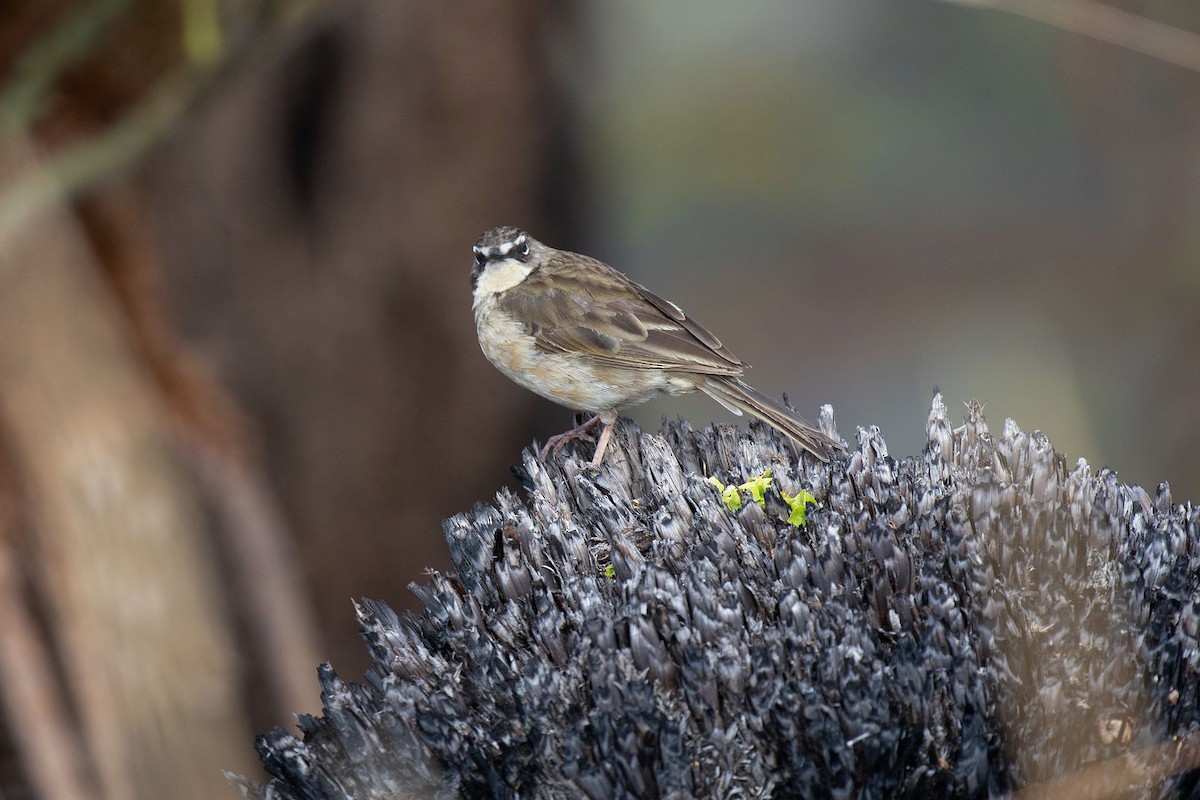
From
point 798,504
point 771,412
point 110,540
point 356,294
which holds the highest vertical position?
point 356,294

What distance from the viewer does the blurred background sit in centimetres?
492

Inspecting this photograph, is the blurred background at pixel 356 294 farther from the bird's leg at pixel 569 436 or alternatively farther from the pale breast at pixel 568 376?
the pale breast at pixel 568 376

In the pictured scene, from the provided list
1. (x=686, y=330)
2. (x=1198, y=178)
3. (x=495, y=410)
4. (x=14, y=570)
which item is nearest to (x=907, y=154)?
(x=1198, y=178)

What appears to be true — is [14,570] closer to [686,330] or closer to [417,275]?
[686,330]

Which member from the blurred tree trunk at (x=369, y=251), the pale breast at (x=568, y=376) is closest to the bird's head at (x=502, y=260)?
the pale breast at (x=568, y=376)

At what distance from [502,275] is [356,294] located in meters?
1.96

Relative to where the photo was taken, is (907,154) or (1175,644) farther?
(907,154)

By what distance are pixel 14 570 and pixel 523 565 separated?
10.3ft

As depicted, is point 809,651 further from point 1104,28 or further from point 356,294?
point 356,294

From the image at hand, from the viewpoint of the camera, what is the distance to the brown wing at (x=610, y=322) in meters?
6.46

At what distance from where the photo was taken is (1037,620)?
3285mm

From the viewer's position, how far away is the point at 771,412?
16.6ft

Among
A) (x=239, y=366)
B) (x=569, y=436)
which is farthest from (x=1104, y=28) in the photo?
(x=239, y=366)

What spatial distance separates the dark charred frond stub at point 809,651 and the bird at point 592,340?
7.39ft
